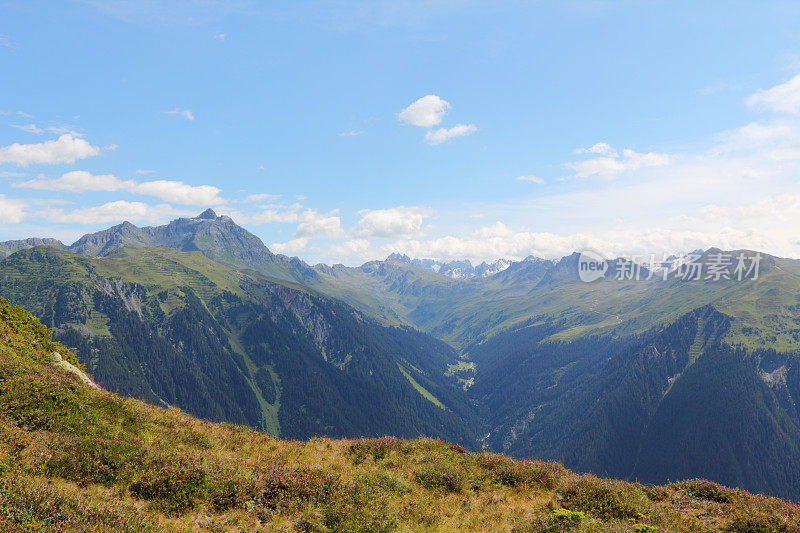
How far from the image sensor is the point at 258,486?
44.9 ft

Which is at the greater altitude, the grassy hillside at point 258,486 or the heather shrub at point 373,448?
the grassy hillside at point 258,486

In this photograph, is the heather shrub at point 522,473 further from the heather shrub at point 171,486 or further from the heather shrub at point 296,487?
the heather shrub at point 171,486

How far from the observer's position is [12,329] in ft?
86.9

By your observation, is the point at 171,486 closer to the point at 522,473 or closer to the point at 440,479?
the point at 440,479

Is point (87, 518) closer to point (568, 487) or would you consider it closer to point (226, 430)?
point (226, 430)

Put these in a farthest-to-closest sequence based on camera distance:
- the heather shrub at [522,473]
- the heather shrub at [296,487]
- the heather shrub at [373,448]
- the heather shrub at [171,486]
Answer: the heather shrub at [373,448] < the heather shrub at [522,473] < the heather shrub at [296,487] < the heather shrub at [171,486]

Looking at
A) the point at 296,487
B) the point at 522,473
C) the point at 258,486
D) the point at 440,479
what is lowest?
the point at 522,473

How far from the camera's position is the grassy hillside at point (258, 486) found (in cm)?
1118

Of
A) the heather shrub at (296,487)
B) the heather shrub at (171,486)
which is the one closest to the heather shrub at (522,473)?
the heather shrub at (296,487)

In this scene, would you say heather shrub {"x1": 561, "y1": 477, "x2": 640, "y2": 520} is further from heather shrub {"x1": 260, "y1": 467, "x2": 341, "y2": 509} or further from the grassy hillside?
heather shrub {"x1": 260, "y1": 467, "x2": 341, "y2": 509}

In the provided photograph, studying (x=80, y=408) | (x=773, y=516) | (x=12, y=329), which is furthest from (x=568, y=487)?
(x=12, y=329)

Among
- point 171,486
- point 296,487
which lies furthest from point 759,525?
point 171,486

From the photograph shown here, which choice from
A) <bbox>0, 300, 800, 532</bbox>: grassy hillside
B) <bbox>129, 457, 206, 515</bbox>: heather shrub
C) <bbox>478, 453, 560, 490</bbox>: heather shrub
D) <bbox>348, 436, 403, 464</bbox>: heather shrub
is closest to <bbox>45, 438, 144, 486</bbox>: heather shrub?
<bbox>0, 300, 800, 532</bbox>: grassy hillside

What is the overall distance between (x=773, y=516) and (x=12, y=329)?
147 feet
